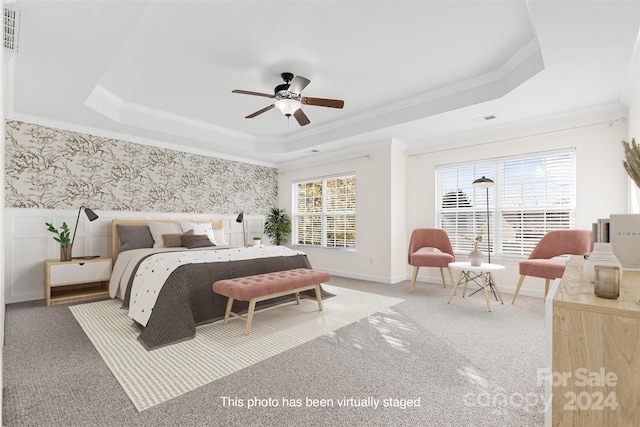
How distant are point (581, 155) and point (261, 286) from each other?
4227 millimetres

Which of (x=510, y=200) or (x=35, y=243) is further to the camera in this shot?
(x=510, y=200)

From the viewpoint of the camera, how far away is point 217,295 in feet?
9.99

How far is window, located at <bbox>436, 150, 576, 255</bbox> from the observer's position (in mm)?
4004

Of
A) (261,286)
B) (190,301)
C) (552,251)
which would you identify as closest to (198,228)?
(190,301)

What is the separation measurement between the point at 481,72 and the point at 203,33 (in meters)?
2.90

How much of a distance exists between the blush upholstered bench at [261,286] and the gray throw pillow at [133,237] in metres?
2.06

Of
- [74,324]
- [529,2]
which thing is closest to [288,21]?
[529,2]

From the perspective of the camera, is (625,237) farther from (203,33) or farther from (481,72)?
(203,33)

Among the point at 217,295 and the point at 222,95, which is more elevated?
the point at 222,95

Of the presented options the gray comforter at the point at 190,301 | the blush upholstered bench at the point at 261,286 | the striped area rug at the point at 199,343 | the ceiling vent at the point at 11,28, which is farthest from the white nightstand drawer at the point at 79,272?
A: the ceiling vent at the point at 11,28

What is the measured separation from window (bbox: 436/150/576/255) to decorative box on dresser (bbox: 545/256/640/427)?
3773 millimetres

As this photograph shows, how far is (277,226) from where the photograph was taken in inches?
257

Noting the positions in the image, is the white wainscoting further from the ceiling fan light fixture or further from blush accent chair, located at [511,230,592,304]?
blush accent chair, located at [511,230,592,304]

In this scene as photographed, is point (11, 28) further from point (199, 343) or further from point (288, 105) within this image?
point (199, 343)
